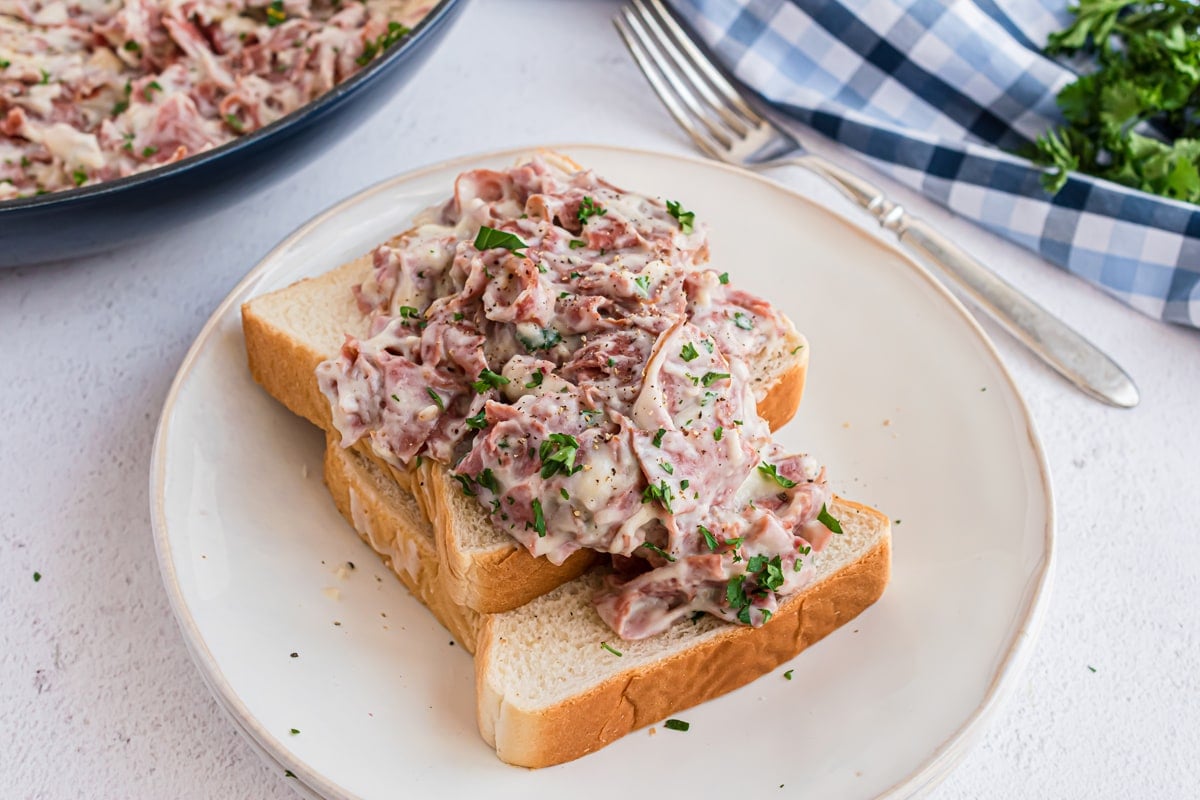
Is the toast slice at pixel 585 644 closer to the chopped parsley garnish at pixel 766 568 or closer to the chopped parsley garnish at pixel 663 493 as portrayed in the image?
the chopped parsley garnish at pixel 766 568

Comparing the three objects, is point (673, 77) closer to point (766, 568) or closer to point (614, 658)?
point (766, 568)

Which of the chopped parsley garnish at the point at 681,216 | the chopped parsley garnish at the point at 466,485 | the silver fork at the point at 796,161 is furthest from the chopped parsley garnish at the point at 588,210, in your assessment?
the silver fork at the point at 796,161

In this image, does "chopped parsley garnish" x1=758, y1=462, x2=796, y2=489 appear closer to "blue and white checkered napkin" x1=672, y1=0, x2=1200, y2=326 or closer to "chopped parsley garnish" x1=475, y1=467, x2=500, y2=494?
"chopped parsley garnish" x1=475, y1=467, x2=500, y2=494

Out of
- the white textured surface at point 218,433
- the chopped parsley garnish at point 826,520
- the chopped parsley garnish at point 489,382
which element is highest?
the chopped parsley garnish at point 489,382

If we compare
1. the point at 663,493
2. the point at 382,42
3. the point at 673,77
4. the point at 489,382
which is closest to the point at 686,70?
the point at 673,77

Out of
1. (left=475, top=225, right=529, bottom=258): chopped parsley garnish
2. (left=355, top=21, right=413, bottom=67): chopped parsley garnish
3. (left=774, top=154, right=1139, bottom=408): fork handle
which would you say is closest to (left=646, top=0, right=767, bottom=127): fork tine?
(left=774, top=154, right=1139, bottom=408): fork handle

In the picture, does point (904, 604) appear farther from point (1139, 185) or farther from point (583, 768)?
point (1139, 185)

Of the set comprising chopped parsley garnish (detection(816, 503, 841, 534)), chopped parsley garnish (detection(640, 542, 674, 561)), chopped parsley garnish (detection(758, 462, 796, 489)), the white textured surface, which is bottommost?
the white textured surface
